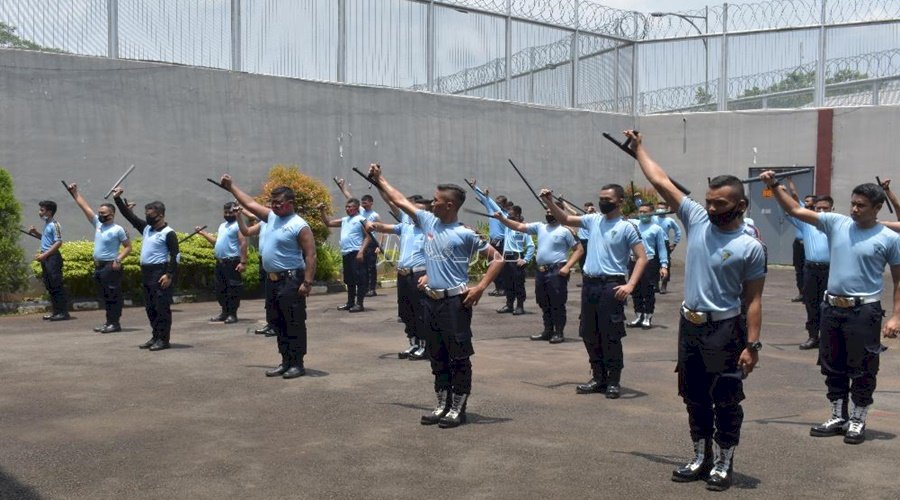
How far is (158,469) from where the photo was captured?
6.31 meters

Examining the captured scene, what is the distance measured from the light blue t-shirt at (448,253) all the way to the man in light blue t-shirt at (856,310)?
252 centimetres

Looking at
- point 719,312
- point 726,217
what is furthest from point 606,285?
point 726,217

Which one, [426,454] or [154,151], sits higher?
[154,151]

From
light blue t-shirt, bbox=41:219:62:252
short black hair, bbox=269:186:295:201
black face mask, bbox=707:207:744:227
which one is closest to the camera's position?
black face mask, bbox=707:207:744:227

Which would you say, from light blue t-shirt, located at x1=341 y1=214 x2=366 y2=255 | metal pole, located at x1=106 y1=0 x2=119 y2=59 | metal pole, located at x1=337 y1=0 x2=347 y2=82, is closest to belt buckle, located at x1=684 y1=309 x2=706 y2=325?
light blue t-shirt, located at x1=341 y1=214 x2=366 y2=255

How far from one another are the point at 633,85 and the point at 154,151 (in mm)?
14369

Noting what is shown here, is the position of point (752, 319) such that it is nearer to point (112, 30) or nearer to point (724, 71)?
point (112, 30)

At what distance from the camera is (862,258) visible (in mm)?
7289

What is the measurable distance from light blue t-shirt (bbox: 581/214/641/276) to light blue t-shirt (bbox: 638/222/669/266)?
553 centimetres

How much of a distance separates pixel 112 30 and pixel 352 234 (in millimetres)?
5956

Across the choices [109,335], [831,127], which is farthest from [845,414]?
[831,127]

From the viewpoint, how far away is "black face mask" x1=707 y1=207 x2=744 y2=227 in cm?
574

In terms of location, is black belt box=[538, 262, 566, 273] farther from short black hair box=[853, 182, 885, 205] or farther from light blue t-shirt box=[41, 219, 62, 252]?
light blue t-shirt box=[41, 219, 62, 252]

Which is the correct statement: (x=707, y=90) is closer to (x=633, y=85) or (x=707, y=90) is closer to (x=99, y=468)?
(x=633, y=85)
